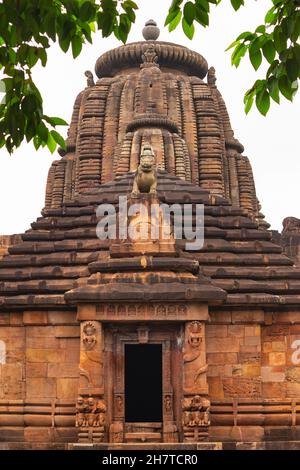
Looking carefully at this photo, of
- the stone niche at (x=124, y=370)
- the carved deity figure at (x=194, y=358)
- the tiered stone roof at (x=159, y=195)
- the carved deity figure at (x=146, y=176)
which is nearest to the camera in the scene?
the stone niche at (x=124, y=370)

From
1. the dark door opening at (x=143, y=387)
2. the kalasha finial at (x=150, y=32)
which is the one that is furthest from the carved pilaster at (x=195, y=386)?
the kalasha finial at (x=150, y=32)

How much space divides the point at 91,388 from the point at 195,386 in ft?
6.20

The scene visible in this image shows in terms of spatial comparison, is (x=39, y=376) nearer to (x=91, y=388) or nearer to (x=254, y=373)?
(x=91, y=388)

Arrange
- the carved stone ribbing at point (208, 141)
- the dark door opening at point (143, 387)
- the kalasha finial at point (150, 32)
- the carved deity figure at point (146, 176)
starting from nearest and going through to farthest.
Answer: the dark door opening at point (143, 387)
the carved deity figure at point (146, 176)
the carved stone ribbing at point (208, 141)
the kalasha finial at point (150, 32)

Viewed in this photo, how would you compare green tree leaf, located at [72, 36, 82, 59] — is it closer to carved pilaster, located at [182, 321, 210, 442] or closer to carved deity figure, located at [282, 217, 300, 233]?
carved pilaster, located at [182, 321, 210, 442]

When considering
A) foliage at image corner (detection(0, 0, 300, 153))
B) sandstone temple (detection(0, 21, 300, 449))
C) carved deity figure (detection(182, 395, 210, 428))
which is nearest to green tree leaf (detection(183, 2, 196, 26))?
foliage at image corner (detection(0, 0, 300, 153))

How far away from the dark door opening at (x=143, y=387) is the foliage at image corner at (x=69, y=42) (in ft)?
35.0

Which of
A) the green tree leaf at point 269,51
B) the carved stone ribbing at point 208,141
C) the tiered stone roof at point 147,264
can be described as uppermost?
the carved stone ribbing at point 208,141

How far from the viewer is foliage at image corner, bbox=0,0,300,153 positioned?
6.13m

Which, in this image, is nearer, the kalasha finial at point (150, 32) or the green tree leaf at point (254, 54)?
the green tree leaf at point (254, 54)

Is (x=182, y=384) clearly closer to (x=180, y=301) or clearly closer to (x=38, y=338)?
(x=180, y=301)

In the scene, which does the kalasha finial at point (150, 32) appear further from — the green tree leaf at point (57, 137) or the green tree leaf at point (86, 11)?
the green tree leaf at point (86, 11)

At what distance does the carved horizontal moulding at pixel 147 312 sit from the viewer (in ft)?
52.2
